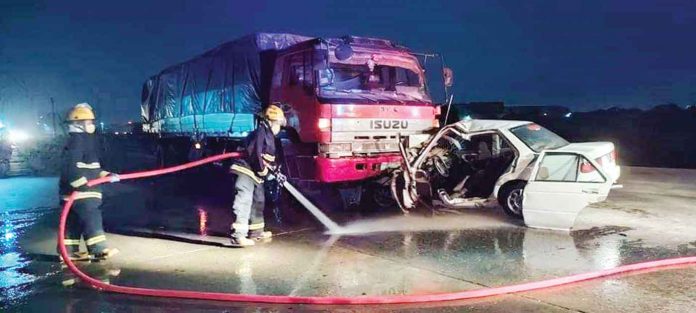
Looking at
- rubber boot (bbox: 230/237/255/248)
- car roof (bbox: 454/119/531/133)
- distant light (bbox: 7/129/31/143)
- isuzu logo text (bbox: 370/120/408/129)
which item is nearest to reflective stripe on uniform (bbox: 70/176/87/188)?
rubber boot (bbox: 230/237/255/248)

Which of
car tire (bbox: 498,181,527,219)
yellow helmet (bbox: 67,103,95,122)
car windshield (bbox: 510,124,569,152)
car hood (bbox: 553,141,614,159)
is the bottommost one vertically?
car tire (bbox: 498,181,527,219)

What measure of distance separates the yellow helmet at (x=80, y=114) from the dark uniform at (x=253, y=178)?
1.77 meters

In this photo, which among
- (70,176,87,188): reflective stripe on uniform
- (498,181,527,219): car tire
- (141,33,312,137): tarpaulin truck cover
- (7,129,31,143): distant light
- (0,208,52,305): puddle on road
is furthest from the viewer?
(7,129,31,143): distant light

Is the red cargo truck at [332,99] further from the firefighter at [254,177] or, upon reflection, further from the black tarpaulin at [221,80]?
the firefighter at [254,177]

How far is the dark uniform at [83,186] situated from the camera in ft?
18.4

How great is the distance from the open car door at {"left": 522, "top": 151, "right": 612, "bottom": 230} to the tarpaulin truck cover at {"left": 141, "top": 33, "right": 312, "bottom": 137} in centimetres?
501

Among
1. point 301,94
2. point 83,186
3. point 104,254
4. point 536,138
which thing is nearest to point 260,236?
A: point 104,254

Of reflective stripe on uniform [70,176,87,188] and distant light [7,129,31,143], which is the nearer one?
reflective stripe on uniform [70,176,87,188]

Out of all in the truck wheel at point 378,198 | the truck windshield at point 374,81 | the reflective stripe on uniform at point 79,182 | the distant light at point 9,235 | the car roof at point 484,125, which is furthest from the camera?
the truck wheel at point 378,198

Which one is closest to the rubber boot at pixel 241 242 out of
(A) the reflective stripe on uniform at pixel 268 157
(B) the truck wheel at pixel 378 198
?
(A) the reflective stripe on uniform at pixel 268 157

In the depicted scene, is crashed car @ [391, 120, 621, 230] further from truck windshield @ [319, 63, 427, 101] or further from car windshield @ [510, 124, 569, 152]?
truck windshield @ [319, 63, 427, 101]

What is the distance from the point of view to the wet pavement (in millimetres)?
4281

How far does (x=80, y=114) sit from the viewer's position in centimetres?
579

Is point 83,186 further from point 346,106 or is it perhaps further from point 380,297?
point 346,106
